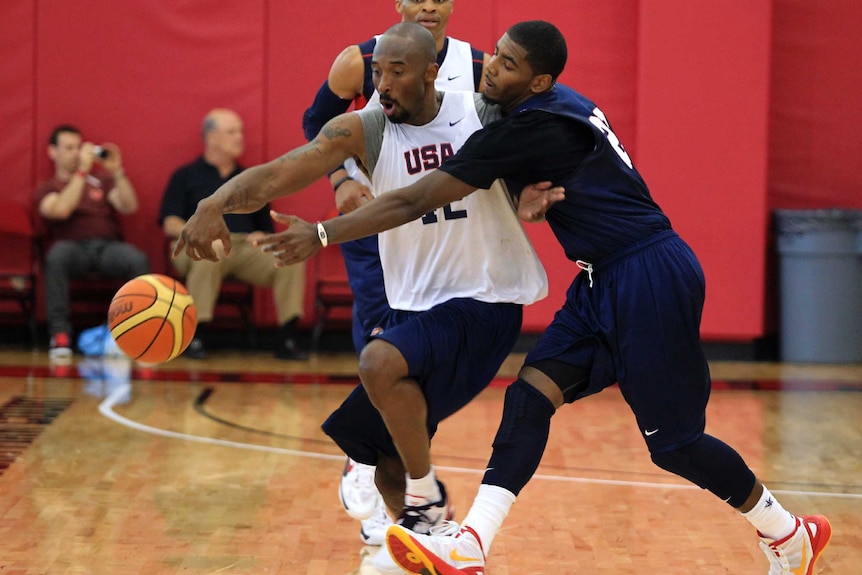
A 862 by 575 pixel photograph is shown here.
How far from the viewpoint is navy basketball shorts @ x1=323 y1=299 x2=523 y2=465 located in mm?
3588

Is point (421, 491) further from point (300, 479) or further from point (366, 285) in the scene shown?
point (300, 479)

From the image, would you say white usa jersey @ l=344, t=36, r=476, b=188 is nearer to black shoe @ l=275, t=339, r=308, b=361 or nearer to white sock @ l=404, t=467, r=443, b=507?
white sock @ l=404, t=467, r=443, b=507

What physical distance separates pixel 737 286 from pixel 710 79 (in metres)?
1.68

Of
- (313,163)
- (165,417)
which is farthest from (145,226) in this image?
(313,163)

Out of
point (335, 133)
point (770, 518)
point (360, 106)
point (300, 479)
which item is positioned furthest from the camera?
point (300, 479)

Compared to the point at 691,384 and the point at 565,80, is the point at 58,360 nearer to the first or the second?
the point at 565,80

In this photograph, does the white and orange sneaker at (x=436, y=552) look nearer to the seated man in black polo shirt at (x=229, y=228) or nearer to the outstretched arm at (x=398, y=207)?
the outstretched arm at (x=398, y=207)

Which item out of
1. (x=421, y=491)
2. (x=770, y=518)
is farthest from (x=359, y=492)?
(x=770, y=518)

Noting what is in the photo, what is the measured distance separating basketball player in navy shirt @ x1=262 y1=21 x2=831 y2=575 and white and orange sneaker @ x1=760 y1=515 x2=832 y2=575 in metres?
0.07

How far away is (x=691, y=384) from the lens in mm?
3617

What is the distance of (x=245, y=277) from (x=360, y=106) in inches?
179

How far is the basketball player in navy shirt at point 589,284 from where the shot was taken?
137 inches

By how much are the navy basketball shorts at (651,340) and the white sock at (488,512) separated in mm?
458

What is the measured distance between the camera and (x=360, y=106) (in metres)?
4.80
